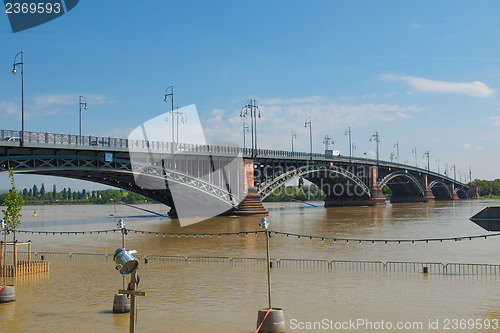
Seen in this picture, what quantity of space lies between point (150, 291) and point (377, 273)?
11.0 meters

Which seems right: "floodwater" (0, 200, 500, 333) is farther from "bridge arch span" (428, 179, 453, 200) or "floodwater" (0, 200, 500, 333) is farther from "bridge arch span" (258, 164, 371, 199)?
"bridge arch span" (428, 179, 453, 200)

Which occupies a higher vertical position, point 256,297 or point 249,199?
point 249,199

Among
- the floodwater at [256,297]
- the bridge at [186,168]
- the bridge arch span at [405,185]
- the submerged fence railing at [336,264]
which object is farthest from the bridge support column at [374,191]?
the submerged fence railing at [336,264]

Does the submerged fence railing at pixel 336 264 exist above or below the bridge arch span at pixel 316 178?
below

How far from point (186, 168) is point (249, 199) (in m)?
14.6

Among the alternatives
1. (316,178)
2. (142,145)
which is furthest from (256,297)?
(316,178)

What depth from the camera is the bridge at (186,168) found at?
51000 millimetres

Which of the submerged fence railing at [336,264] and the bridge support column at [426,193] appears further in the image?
the bridge support column at [426,193]

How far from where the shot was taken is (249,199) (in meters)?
78.6

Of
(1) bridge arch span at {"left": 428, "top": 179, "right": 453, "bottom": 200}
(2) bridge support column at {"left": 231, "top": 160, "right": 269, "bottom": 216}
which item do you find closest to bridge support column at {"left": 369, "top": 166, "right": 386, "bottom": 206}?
(2) bridge support column at {"left": 231, "top": 160, "right": 269, "bottom": 216}

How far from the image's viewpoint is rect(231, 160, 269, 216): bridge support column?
77.6m

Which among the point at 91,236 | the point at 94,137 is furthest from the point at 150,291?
the point at 94,137

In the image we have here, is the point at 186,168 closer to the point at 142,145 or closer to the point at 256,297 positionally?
the point at 142,145

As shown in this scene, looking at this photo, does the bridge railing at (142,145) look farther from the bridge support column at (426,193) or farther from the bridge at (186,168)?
the bridge support column at (426,193)
